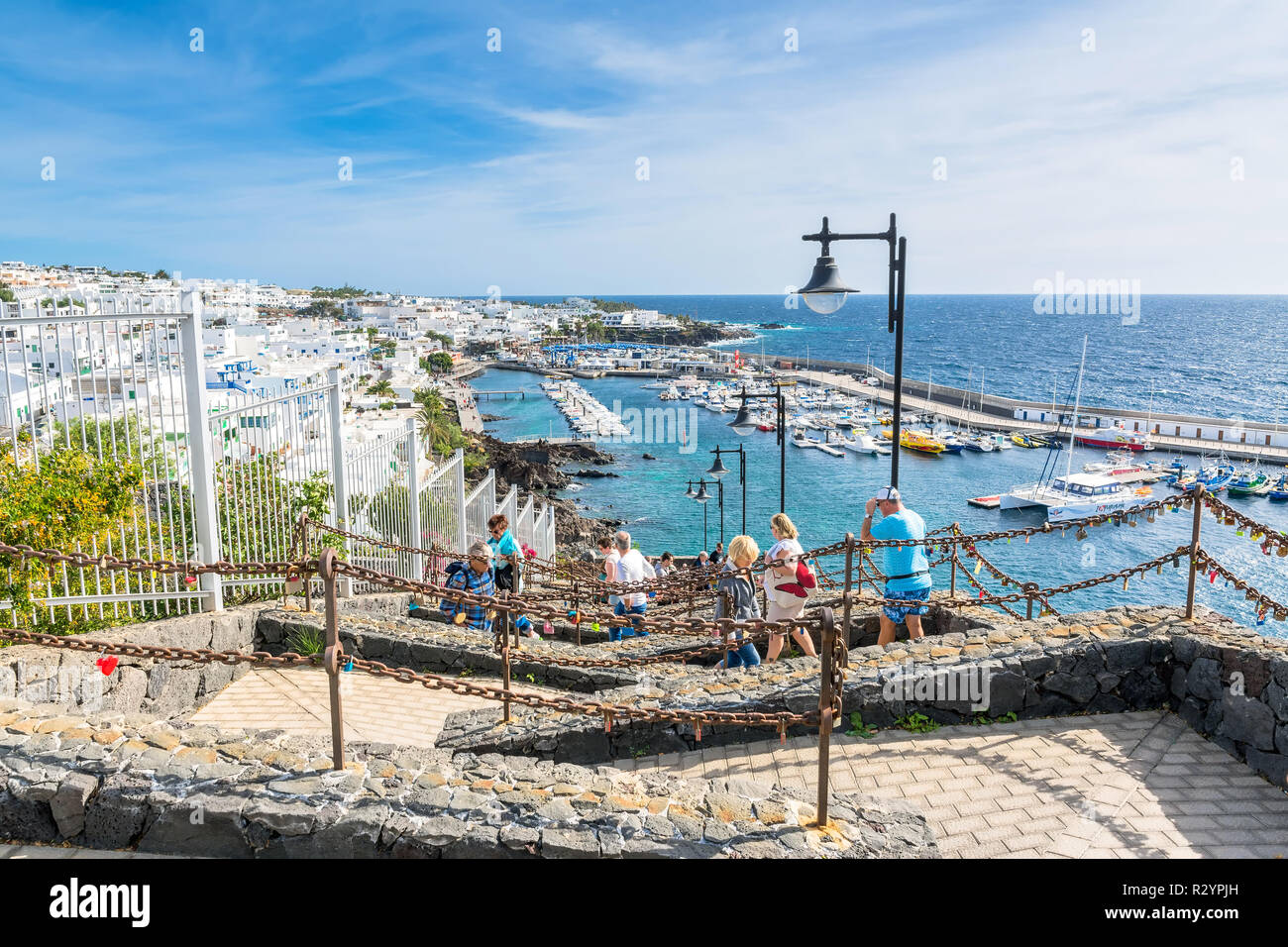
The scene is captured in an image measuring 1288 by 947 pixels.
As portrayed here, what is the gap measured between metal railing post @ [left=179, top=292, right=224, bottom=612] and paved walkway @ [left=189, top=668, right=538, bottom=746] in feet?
2.97

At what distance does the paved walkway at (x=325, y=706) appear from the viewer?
220 inches

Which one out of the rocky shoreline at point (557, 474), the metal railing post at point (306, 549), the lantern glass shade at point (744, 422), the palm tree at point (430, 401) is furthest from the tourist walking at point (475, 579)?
the palm tree at point (430, 401)

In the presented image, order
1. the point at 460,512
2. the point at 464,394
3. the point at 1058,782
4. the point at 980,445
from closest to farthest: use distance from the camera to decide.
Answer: the point at 1058,782 → the point at 460,512 → the point at 980,445 → the point at 464,394

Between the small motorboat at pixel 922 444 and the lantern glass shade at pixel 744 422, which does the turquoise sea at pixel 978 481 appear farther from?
the lantern glass shade at pixel 744 422

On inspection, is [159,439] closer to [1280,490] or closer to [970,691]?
[970,691]

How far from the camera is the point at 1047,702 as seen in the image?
17.7 feet

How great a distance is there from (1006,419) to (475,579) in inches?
3025

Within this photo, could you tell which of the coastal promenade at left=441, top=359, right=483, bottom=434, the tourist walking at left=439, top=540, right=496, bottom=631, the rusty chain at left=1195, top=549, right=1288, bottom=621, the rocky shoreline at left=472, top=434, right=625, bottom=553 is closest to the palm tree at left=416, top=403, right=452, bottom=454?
the rocky shoreline at left=472, top=434, right=625, bottom=553

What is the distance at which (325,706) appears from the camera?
5.95m

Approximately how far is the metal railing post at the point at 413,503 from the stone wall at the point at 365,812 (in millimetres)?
5569

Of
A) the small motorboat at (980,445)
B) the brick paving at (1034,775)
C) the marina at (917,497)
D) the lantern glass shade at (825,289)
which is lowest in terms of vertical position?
the marina at (917,497)

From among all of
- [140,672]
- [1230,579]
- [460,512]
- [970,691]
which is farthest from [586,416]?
[970,691]

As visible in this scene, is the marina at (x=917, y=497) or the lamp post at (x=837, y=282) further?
the marina at (x=917, y=497)

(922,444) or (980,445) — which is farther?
(980,445)
